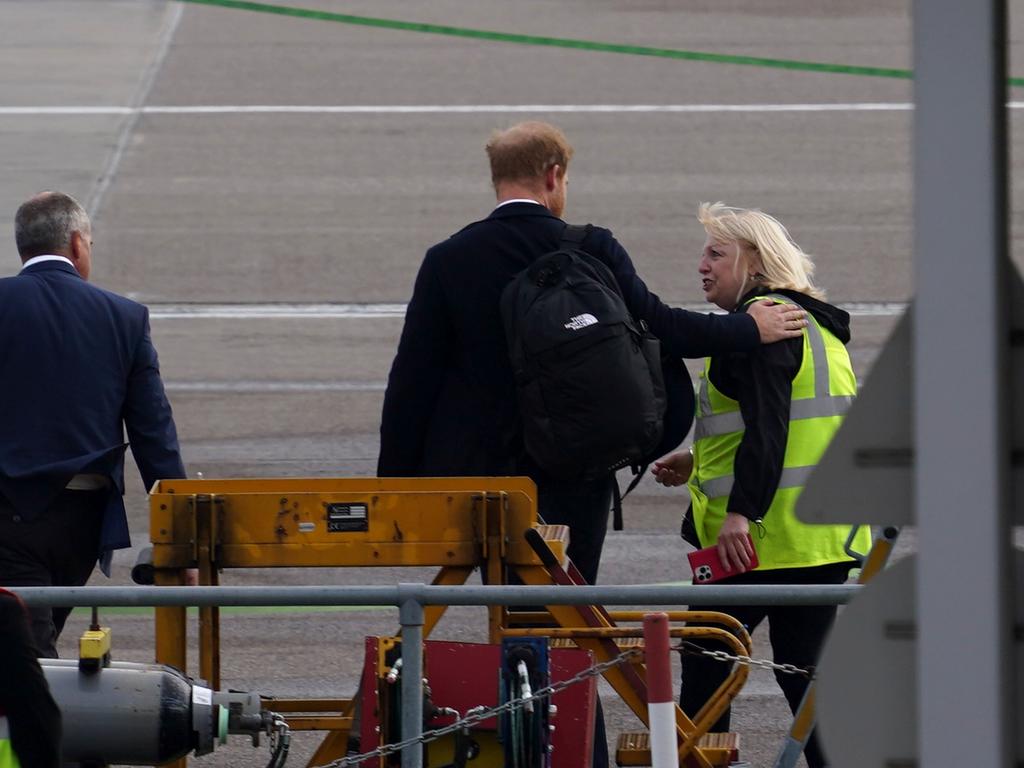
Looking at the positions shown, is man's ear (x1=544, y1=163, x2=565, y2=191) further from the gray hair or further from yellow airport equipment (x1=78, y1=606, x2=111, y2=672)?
yellow airport equipment (x1=78, y1=606, x2=111, y2=672)

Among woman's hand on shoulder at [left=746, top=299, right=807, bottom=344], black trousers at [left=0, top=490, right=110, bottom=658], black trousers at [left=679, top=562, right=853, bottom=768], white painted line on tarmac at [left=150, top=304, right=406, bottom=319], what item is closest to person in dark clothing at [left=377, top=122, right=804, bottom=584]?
woman's hand on shoulder at [left=746, top=299, right=807, bottom=344]

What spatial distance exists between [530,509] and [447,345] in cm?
96

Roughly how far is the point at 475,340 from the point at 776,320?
1.00 metres

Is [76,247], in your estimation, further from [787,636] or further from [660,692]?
[660,692]

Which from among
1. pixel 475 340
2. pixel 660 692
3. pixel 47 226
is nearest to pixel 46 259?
pixel 47 226

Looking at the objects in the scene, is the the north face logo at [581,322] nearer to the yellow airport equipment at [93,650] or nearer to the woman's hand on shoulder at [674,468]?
the woman's hand on shoulder at [674,468]

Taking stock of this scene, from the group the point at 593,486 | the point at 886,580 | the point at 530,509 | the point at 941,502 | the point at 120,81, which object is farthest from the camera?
the point at 120,81

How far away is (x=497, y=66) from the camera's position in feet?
71.6

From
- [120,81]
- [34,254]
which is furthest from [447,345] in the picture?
[120,81]

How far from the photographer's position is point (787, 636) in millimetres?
6070

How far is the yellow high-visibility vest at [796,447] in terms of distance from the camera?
6035 millimetres

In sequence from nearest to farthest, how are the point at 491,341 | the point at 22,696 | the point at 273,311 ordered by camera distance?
the point at 22,696
the point at 491,341
the point at 273,311

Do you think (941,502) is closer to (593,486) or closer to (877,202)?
(593,486)

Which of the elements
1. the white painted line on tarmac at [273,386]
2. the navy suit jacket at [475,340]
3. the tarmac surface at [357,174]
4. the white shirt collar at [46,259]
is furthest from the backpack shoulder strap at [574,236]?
the white painted line on tarmac at [273,386]
